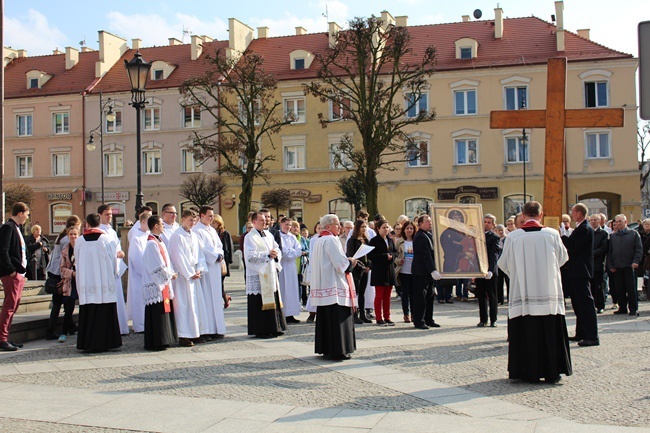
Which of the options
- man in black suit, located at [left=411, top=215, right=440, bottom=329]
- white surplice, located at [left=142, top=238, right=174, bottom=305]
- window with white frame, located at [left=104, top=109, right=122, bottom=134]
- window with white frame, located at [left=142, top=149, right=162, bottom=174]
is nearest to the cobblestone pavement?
man in black suit, located at [left=411, top=215, right=440, bottom=329]

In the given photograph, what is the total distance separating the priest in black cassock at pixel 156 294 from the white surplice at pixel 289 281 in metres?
3.75

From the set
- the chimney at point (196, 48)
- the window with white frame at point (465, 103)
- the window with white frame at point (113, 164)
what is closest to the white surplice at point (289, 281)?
the window with white frame at point (465, 103)

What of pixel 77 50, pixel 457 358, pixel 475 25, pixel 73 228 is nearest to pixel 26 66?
pixel 77 50

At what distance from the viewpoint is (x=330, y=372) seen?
938 cm

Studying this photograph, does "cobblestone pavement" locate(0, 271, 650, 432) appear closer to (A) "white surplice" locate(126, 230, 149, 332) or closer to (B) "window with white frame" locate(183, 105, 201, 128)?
(A) "white surplice" locate(126, 230, 149, 332)

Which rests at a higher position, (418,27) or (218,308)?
(418,27)

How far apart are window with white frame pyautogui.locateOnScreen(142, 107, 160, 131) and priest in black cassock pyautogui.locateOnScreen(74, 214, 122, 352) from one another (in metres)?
41.9

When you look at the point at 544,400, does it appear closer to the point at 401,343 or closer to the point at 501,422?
the point at 501,422

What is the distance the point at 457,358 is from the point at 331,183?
38663mm

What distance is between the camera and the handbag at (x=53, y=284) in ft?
41.0

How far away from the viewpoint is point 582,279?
37.2ft

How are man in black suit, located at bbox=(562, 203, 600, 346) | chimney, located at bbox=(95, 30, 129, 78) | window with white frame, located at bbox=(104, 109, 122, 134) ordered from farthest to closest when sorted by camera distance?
chimney, located at bbox=(95, 30, 129, 78) < window with white frame, located at bbox=(104, 109, 122, 134) < man in black suit, located at bbox=(562, 203, 600, 346)

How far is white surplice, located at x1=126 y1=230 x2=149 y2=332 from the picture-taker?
12.5m

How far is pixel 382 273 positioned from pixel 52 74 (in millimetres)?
48478
